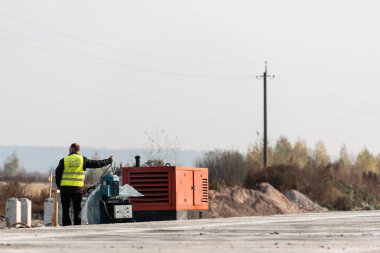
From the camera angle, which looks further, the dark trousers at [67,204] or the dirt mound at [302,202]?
the dirt mound at [302,202]

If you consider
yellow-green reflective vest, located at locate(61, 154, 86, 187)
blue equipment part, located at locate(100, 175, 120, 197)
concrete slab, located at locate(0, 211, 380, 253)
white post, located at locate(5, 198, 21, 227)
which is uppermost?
yellow-green reflective vest, located at locate(61, 154, 86, 187)

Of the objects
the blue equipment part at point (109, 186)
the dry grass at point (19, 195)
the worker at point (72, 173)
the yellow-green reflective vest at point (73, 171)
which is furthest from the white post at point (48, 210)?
the dry grass at point (19, 195)

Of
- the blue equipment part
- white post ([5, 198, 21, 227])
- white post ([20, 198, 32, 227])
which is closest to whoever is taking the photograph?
the blue equipment part

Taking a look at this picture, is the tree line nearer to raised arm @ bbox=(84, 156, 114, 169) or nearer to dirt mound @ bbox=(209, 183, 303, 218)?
dirt mound @ bbox=(209, 183, 303, 218)

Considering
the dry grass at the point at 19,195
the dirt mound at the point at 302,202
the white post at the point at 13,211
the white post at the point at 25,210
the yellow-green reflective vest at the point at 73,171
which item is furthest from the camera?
the dirt mound at the point at 302,202

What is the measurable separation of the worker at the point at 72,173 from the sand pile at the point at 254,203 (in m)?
18.6

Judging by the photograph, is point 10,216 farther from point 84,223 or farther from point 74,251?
point 74,251

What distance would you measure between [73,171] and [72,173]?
6cm

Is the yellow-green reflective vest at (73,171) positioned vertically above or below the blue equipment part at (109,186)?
above

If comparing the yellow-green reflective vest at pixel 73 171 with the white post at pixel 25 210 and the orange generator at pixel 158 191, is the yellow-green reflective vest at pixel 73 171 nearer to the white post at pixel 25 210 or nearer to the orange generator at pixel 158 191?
the orange generator at pixel 158 191

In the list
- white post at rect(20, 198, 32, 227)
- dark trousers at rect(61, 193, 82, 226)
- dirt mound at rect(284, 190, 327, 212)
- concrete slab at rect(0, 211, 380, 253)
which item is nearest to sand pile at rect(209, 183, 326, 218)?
dirt mound at rect(284, 190, 327, 212)

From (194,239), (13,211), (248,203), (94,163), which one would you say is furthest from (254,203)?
(194,239)

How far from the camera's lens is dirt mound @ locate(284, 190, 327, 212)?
53178 millimetres

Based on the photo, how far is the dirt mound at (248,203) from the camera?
4728 cm
